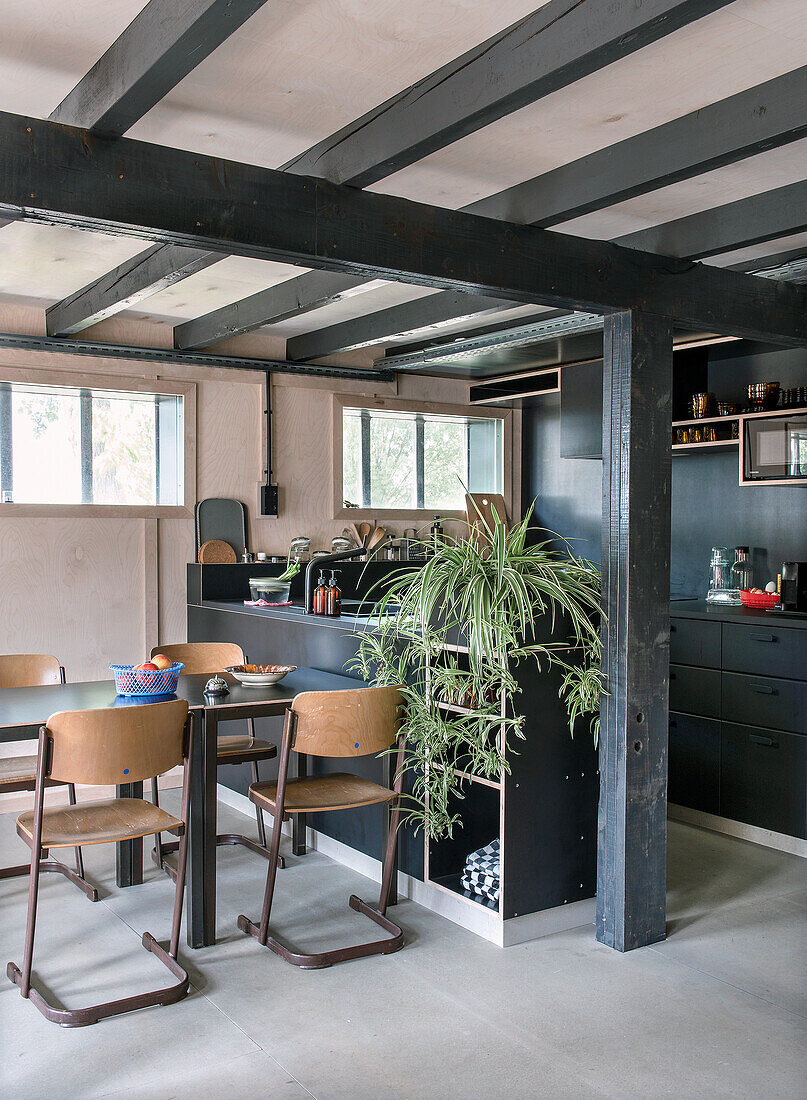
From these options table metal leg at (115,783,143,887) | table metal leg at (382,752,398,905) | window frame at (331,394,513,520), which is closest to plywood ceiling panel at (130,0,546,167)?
table metal leg at (382,752,398,905)

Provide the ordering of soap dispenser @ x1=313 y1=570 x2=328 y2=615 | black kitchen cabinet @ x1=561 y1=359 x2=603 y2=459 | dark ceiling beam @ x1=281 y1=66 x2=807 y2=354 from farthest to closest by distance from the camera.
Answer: black kitchen cabinet @ x1=561 y1=359 x2=603 y2=459 → soap dispenser @ x1=313 y1=570 x2=328 y2=615 → dark ceiling beam @ x1=281 y1=66 x2=807 y2=354

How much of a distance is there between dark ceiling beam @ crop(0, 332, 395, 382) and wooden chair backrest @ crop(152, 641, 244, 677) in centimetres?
192

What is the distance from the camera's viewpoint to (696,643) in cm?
469

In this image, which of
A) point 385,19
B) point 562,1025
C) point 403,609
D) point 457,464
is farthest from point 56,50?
point 457,464

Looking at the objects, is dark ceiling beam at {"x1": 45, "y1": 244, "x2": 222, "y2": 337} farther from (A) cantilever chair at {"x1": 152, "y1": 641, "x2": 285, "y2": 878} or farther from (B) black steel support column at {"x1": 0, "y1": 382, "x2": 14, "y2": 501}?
(A) cantilever chair at {"x1": 152, "y1": 641, "x2": 285, "y2": 878}

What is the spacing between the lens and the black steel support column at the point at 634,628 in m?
3.29

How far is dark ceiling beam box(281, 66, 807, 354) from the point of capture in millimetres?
2391

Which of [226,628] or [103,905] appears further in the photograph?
[226,628]

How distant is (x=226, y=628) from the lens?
5.23m

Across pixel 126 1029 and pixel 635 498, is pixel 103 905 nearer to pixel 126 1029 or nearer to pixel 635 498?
pixel 126 1029

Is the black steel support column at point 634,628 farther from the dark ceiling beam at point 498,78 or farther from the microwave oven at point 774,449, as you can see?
the microwave oven at point 774,449

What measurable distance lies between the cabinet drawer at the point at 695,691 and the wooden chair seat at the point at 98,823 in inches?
104

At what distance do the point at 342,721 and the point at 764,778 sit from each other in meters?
2.20

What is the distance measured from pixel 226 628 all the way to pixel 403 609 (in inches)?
77.7
